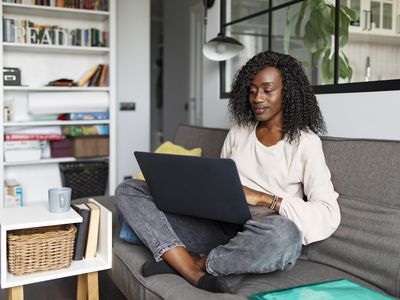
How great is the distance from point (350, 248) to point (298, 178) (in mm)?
314

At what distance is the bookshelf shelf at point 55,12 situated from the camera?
3.24m

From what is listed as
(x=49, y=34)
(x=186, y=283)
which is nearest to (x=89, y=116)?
(x=49, y=34)

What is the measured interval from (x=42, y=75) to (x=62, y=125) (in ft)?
1.42

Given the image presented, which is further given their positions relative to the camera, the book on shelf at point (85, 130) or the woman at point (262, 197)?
the book on shelf at point (85, 130)

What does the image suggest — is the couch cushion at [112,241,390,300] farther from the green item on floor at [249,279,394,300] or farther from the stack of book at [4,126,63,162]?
the stack of book at [4,126,63,162]

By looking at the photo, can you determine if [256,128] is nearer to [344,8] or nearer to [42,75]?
[344,8]

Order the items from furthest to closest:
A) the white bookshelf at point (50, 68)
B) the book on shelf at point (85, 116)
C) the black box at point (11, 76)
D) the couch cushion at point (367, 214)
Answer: the book on shelf at point (85, 116)
the white bookshelf at point (50, 68)
the black box at point (11, 76)
the couch cushion at point (367, 214)

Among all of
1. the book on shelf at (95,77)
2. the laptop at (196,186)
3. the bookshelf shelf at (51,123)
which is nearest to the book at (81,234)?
the laptop at (196,186)

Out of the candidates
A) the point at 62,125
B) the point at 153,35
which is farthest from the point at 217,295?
the point at 153,35

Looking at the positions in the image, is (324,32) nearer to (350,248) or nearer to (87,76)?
(350,248)

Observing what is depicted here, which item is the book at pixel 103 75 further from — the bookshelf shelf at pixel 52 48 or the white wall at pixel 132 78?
the white wall at pixel 132 78

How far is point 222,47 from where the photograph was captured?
2.78 meters

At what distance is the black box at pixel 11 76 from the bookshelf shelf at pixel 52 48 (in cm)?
18

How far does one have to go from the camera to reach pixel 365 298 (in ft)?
3.85
